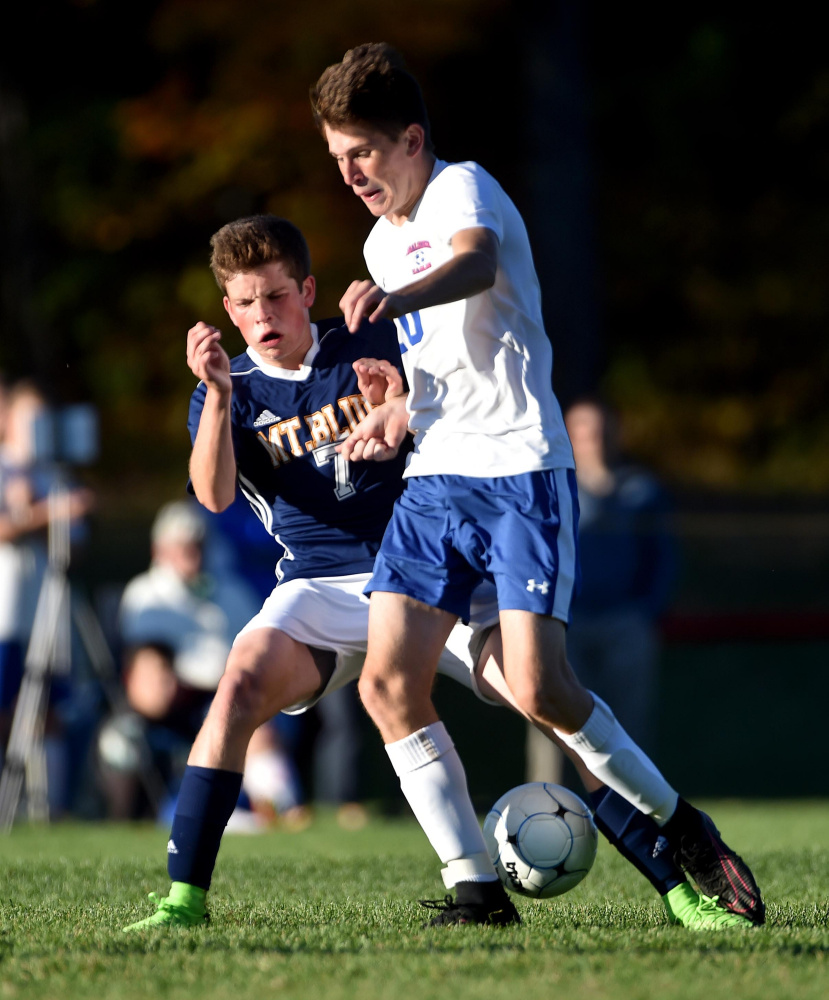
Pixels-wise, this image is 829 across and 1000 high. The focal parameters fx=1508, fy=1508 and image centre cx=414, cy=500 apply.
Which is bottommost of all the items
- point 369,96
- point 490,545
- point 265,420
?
point 490,545

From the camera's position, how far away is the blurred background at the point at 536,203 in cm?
1338

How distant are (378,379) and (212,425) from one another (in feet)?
1.57

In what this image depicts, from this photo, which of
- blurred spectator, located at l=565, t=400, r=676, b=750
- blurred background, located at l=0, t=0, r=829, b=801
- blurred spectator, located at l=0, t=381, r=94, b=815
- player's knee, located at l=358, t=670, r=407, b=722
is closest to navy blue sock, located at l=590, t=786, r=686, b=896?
player's knee, located at l=358, t=670, r=407, b=722

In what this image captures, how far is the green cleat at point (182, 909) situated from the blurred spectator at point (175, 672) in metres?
4.85

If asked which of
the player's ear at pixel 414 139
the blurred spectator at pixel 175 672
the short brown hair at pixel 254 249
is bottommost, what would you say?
the blurred spectator at pixel 175 672

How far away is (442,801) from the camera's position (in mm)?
4008

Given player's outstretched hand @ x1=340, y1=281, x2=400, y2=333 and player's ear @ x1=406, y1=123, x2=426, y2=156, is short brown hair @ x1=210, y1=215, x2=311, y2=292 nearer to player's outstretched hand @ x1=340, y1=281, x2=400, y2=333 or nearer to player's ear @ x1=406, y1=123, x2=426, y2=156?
player's ear @ x1=406, y1=123, x2=426, y2=156

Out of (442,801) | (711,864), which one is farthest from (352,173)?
(711,864)

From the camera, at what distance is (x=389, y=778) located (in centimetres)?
1038

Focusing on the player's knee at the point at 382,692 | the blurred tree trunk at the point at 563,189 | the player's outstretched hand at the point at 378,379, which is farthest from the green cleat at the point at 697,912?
the blurred tree trunk at the point at 563,189

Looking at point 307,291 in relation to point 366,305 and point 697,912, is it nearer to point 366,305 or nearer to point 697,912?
point 366,305

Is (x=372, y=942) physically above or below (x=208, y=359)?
below

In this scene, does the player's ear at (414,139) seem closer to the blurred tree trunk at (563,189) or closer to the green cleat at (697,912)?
the green cleat at (697,912)

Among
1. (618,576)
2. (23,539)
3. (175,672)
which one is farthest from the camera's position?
(175,672)
